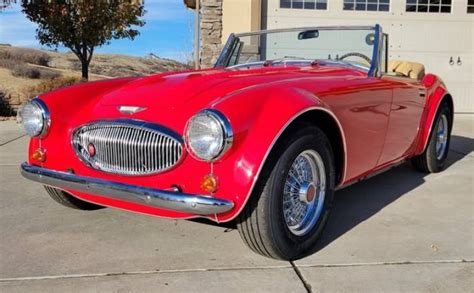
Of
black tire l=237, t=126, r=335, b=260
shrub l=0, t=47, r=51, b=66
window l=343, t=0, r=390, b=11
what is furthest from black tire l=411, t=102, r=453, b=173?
shrub l=0, t=47, r=51, b=66

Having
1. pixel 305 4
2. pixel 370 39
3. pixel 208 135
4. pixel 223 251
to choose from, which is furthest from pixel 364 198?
pixel 305 4

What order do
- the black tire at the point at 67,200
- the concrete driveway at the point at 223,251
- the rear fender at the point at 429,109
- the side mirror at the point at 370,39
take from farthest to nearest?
1. the rear fender at the point at 429,109
2. the side mirror at the point at 370,39
3. the black tire at the point at 67,200
4. the concrete driveway at the point at 223,251

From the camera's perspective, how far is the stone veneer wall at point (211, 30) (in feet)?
31.8

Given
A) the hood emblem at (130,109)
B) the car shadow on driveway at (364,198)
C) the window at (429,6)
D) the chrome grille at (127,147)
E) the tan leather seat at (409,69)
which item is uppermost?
the window at (429,6)

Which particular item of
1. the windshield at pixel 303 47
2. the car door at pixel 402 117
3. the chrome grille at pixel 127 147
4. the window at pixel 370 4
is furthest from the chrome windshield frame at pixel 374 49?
the window at pixel 370 4

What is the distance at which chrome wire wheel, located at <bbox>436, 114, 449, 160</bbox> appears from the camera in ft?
17.5

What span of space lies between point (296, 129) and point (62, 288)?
57.1 inches

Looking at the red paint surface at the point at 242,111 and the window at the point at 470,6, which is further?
the window at the point at 470,6

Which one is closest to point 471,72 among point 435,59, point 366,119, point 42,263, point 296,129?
point 435,59

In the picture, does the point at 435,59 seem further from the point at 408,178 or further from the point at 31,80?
the point at 31,80

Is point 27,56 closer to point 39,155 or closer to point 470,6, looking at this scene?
point 470,6

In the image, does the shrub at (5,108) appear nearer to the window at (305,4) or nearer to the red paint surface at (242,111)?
the window at (305,4)

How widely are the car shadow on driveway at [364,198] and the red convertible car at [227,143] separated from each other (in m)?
0.31

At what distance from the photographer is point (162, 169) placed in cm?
273
